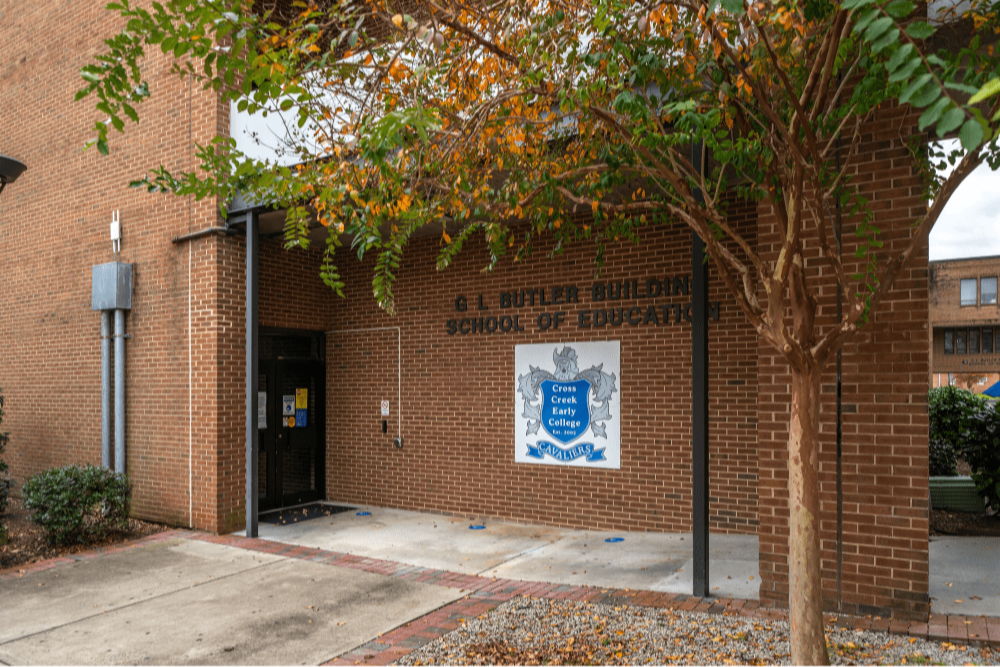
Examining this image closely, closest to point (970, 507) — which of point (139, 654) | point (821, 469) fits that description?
point (821, 469)

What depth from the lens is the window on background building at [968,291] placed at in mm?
41969

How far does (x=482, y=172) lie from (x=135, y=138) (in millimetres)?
6338

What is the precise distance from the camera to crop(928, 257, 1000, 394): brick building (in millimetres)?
41438

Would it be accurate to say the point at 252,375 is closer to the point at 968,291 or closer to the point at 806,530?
the point at 806,530

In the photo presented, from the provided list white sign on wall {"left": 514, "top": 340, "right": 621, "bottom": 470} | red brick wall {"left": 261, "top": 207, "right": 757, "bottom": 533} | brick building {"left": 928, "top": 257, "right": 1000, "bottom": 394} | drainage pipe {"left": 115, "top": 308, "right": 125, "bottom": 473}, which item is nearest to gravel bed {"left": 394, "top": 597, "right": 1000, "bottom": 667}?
red brick wall {"left": 261, "top": 207, "right": 757, "bottom": 533}

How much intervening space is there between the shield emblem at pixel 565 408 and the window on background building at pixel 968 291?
43.0m

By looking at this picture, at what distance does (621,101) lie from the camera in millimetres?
4000

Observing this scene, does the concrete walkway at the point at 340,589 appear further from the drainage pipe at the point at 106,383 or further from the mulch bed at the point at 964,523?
the drainage pipe at the point at 106,383

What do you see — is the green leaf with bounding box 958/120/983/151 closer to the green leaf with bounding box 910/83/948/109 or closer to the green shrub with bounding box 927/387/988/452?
Result: the green leaf with bounding box 910/83/948/109

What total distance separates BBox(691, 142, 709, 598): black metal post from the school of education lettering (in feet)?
7.43

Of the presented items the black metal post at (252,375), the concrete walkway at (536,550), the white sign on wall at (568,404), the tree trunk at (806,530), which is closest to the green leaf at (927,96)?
the tree trunk at (806,530)

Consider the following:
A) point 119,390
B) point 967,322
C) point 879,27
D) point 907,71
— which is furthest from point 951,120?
point 967,322

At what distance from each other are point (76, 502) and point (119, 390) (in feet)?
7.09

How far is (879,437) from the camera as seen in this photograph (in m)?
5.19
